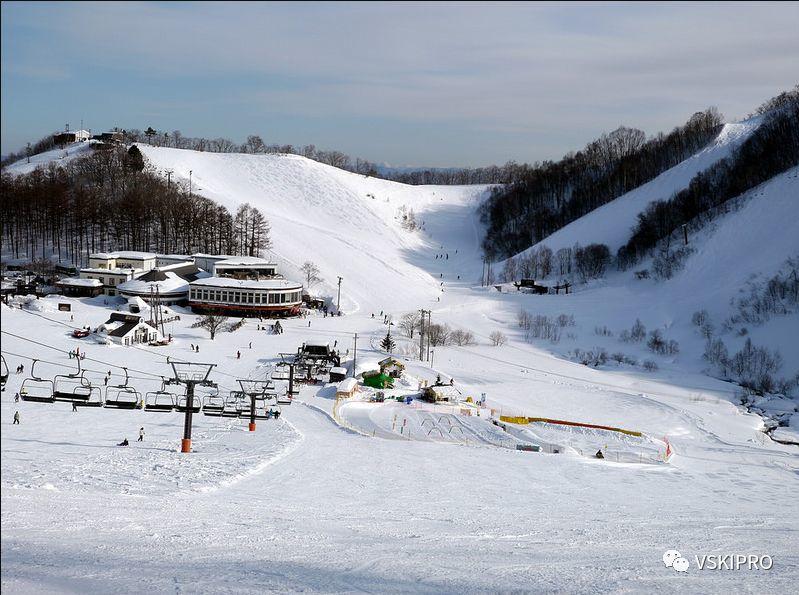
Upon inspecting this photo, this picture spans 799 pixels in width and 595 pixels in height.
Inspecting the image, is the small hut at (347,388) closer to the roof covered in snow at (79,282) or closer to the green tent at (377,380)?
the green tent at (377,380)

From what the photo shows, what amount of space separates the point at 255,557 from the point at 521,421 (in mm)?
16964

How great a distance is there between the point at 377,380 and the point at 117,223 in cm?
3605

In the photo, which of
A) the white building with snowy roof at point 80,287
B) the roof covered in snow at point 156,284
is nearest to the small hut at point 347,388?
the roof covered in snow at point 156,284

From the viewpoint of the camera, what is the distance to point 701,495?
16.5 metres

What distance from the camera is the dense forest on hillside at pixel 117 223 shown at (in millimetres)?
53938

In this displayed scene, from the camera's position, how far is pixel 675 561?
949cm

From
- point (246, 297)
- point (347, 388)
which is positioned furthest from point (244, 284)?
point (347, 388)

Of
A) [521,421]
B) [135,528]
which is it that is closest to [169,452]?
[135,528]

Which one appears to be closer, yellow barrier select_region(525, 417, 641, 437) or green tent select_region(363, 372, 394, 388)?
yellow barrier select_region(525, 417, 641, 437)

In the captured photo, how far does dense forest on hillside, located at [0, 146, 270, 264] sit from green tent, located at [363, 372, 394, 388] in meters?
28.1

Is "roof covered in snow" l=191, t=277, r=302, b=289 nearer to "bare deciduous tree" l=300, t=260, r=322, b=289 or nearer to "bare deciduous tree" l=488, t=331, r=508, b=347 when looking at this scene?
"bare deciduous tree" l=300, t=260, r=322, b=289

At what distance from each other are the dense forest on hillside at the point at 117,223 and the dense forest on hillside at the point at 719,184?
3322cm

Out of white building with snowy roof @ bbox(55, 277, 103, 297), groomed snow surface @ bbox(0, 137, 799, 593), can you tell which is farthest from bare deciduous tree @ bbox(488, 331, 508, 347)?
white building with snowy roof @ bbox(55, 277, 103, 297)

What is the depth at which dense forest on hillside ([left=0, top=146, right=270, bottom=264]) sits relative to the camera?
53.9 m
